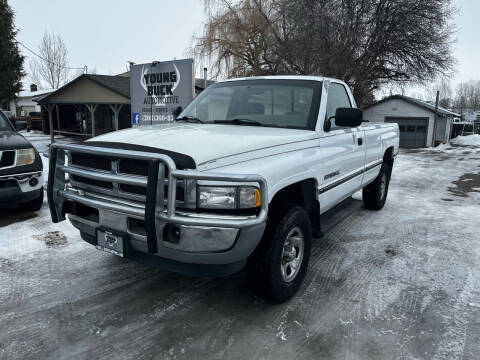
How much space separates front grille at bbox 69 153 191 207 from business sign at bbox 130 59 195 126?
643 cm

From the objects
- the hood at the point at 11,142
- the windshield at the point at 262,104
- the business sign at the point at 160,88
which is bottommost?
the hood at the point at 11,142

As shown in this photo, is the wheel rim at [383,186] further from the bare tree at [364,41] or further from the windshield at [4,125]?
the bare tree at [364,41]

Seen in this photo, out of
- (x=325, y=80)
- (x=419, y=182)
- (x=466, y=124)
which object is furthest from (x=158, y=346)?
(x=466, y=124)

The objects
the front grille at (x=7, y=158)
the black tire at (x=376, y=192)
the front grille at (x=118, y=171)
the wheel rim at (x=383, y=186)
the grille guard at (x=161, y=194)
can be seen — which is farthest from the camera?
the wheel rim at (x=383, y=186)

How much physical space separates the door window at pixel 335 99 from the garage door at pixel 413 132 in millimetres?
26167

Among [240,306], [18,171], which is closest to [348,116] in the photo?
[240,306]

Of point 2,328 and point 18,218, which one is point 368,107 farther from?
point 2,328

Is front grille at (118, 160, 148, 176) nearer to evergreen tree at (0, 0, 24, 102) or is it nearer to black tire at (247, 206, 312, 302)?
black tire at (247, 206, 312, 302)

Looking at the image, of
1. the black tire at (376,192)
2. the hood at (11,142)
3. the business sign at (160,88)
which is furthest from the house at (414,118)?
the hood at (11,142)

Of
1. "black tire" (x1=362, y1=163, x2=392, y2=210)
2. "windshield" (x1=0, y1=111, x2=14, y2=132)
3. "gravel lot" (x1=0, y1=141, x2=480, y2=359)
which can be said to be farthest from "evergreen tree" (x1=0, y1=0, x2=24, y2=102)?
"black tire" (x1=362, y1=163, x2=392, y2=210)

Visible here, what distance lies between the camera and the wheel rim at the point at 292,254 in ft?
10.7

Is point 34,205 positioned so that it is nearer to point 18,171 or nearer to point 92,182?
point 18,171

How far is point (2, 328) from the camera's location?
115 inches

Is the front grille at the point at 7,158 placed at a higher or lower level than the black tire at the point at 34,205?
higher
